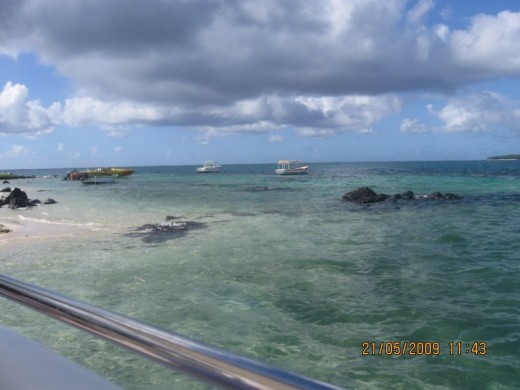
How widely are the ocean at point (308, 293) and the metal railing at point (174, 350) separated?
0.35 m

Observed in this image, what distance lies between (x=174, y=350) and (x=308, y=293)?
8.98 meters

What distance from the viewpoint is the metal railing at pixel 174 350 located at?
1220 mm

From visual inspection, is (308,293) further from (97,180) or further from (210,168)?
(210,168)

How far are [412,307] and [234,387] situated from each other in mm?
8666

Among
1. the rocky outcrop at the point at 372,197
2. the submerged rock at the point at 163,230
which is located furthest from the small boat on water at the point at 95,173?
the submerged rock at the point at 163,230

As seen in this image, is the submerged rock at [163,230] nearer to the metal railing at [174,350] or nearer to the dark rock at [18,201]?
the metal railing at [174,350]

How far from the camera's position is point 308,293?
10141mm

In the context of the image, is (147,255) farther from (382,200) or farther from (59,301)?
(382,200)

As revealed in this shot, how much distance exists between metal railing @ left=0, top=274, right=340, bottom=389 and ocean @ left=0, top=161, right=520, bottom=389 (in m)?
0.35

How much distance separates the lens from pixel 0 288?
94.3 inches
